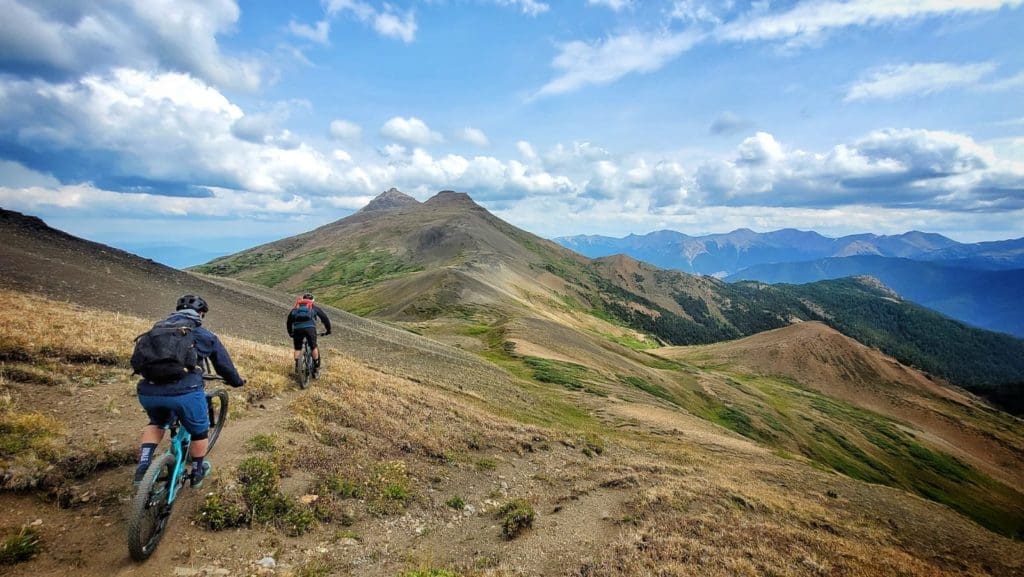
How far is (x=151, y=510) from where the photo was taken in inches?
285

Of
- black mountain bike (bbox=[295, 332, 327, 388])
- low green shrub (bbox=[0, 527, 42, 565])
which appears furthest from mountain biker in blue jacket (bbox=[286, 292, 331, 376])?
low green shrub (bbox=[0, 527, 42, 565])

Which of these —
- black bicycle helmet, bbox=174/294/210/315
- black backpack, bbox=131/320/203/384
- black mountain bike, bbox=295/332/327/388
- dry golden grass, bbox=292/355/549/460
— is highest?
black bicycle helmet, bbox=174/294/210/315

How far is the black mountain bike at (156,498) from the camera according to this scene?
267 inches

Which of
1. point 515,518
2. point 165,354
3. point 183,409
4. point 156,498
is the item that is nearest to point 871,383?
point 515,518

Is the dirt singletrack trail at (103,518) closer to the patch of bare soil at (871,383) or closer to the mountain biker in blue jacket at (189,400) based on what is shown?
the mountain biker in blue jacket at (189,400)

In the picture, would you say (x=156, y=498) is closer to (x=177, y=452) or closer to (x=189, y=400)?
(x=177, y=452)

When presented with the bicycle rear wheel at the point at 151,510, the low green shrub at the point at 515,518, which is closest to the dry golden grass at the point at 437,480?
the low green shrub at the point at 515,518

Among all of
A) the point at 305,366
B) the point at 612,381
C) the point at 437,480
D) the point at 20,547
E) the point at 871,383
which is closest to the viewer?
the point at 20,547

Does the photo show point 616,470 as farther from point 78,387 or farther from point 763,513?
point 78,387

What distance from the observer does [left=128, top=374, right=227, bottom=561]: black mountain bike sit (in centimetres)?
679

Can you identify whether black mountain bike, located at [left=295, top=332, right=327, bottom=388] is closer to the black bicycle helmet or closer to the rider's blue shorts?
the black bicycle helmet

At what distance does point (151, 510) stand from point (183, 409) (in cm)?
162

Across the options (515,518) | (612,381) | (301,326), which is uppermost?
(301,326)

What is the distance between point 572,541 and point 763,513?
1020cm
